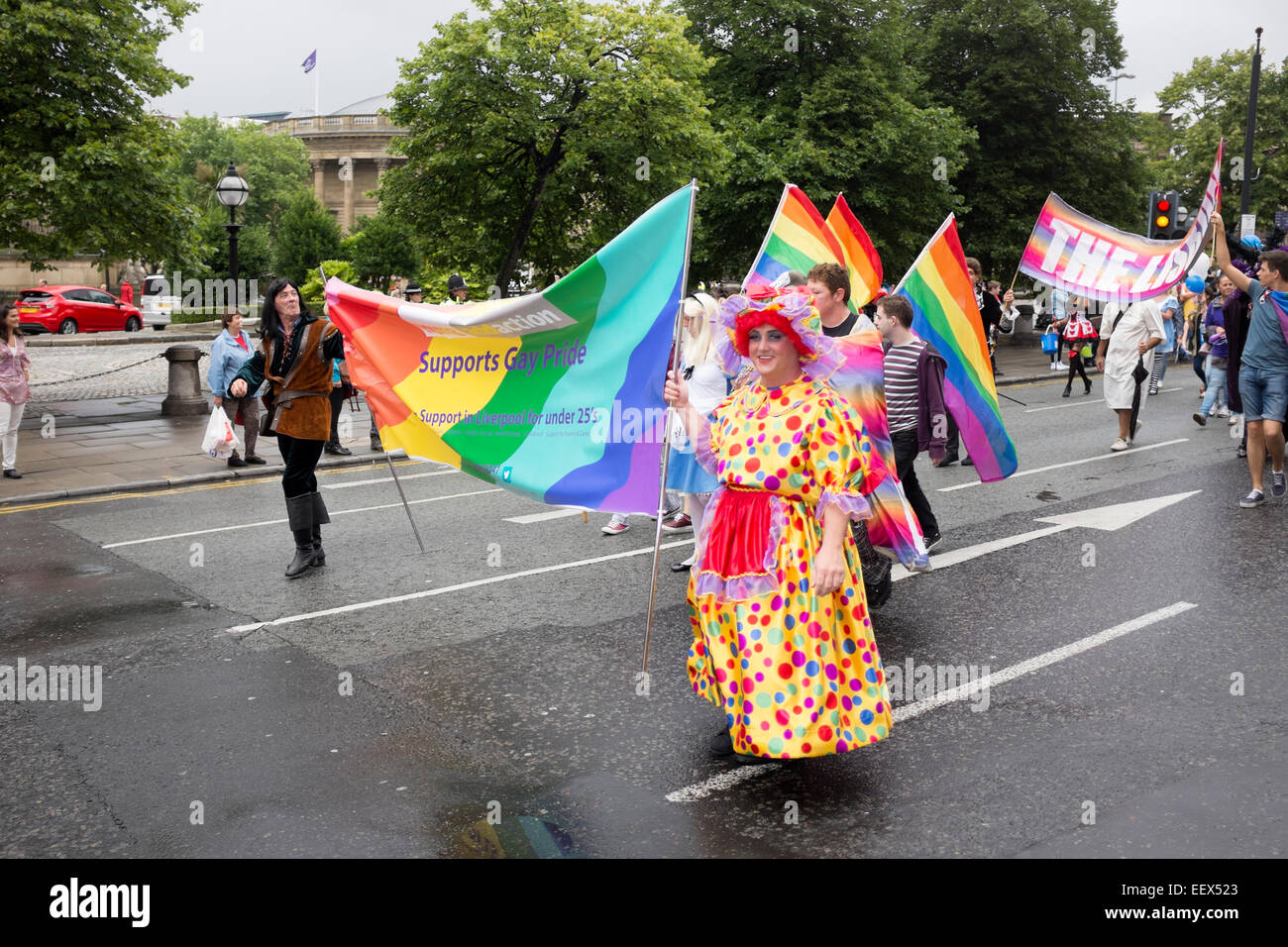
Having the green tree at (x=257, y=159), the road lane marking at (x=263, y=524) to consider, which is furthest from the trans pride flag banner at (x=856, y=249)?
the green tree at (x=257, y=159)

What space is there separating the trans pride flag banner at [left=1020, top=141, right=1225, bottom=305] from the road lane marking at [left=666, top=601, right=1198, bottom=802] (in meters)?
4.70

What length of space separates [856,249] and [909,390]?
365 centimetres

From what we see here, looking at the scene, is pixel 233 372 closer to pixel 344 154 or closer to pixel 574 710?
pixel 574 710

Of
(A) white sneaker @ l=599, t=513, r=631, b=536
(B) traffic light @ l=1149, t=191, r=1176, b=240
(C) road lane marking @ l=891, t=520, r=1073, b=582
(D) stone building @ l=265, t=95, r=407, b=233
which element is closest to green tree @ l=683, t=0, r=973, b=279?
(B) traffic light @ l=1149, t=191, r=1176, b=240

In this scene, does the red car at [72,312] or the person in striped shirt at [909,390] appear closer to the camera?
the person in striped shirt at [909,390]

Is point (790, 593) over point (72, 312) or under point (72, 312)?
under

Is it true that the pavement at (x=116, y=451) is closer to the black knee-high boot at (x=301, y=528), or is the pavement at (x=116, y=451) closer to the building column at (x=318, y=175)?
the black knee-high boot at (x=301, y=528)

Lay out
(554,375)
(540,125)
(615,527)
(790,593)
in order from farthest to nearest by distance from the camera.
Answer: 1. (540,125)
2. (615,527)
3. (554,375)
4. (790,593)

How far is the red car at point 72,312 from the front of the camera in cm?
3628

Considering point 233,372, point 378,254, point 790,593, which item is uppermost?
point 378,254

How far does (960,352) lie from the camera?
28.7 ft

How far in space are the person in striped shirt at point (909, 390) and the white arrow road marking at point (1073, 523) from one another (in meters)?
0.91

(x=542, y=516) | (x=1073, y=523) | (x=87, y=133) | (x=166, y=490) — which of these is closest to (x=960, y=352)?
(x=1073, y=523)
